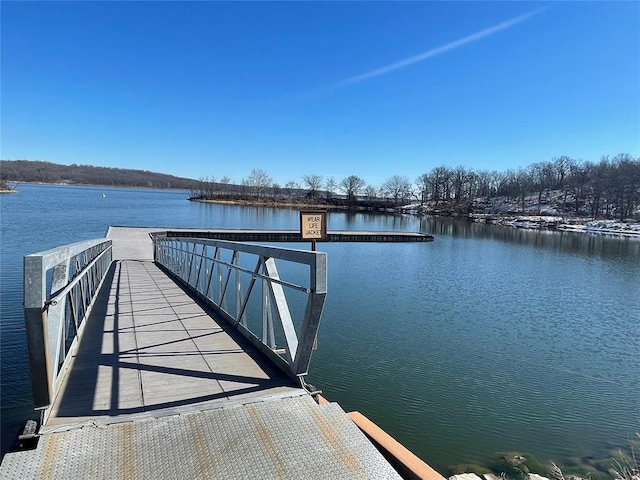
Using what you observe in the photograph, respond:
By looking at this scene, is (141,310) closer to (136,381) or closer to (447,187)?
(136,381)

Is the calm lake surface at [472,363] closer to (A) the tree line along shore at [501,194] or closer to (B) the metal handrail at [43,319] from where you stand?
(B) the metal handrail at [43,319]

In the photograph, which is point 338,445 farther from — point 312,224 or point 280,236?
point 280,236

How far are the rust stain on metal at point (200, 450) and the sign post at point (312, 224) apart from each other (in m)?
3.30

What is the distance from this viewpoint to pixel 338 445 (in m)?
2.85

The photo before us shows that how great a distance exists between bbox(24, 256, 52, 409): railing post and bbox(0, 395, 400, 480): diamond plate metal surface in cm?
38

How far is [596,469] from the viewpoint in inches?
228

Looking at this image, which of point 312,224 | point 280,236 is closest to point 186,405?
point 312,224

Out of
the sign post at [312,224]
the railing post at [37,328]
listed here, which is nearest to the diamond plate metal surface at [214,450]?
the railing post at [37,328]

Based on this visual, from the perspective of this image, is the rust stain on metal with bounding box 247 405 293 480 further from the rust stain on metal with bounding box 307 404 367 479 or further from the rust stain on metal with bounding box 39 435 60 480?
the rust stain on metal with bounding box 39 435 60 480

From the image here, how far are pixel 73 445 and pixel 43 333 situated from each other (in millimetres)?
763

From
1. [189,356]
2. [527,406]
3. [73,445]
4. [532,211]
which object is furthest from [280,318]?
[532,211]

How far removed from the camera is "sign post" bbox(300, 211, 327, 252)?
598 centimetres

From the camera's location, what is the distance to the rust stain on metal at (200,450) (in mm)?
2521

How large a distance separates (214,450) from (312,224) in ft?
12.1
